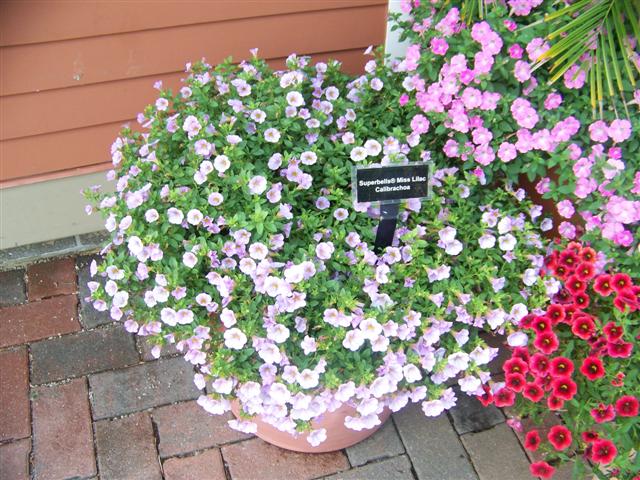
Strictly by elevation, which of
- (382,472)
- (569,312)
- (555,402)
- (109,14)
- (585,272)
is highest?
(109,14)

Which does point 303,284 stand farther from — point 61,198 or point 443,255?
point 61,198

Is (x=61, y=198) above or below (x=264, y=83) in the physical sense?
below

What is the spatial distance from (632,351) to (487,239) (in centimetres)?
49

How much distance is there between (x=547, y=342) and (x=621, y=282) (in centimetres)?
26

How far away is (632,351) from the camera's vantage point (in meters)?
1.80

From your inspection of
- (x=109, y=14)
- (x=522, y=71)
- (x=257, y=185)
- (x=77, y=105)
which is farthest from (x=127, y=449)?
(x=522, y=71)

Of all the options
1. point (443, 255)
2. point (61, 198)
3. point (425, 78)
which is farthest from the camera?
point (61, 198)

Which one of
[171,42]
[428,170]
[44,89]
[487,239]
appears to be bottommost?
[487,239]

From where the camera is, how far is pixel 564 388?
69.8 inches

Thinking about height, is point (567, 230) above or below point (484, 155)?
below

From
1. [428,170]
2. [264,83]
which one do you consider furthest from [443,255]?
[264,83]

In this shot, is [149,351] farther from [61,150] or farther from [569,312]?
[569,312]

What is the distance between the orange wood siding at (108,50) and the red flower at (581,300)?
1340 millimetres

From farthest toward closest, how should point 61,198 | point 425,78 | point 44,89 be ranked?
point 61,198
point 44,89
point 425,78
